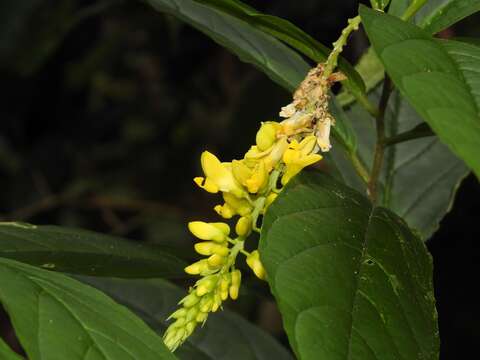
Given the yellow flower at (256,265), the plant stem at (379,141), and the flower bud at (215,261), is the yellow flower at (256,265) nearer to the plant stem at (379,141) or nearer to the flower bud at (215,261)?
the flower bud at (215,261)

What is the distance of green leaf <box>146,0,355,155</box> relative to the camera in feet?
4.19

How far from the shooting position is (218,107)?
4.14 metres

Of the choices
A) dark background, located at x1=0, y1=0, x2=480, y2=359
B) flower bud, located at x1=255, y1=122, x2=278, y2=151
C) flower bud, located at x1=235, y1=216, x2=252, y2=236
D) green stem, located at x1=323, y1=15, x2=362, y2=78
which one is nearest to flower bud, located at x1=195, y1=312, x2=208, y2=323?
flower bud, located at x1=235, y1=216, x2=252, y2=236

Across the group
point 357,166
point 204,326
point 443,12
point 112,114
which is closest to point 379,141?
point 357,166

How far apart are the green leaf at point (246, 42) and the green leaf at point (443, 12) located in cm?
18

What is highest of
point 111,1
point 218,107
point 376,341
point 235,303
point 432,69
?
point 432,69

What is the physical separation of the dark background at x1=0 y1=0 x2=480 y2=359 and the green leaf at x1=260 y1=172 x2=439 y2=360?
224 centimetres

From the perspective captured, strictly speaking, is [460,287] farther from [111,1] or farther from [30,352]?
[30,352]

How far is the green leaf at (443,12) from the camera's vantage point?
1.15 metres

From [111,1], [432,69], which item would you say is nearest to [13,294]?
[432,69]

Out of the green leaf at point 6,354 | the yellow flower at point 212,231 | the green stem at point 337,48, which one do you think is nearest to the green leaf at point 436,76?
the green stem at point 337,48

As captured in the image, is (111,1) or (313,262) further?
(111,1)

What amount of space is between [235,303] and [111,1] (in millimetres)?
1275

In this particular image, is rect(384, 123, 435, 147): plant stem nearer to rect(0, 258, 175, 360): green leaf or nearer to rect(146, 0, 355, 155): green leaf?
rect(146, 0, 355, 155): green leaf
